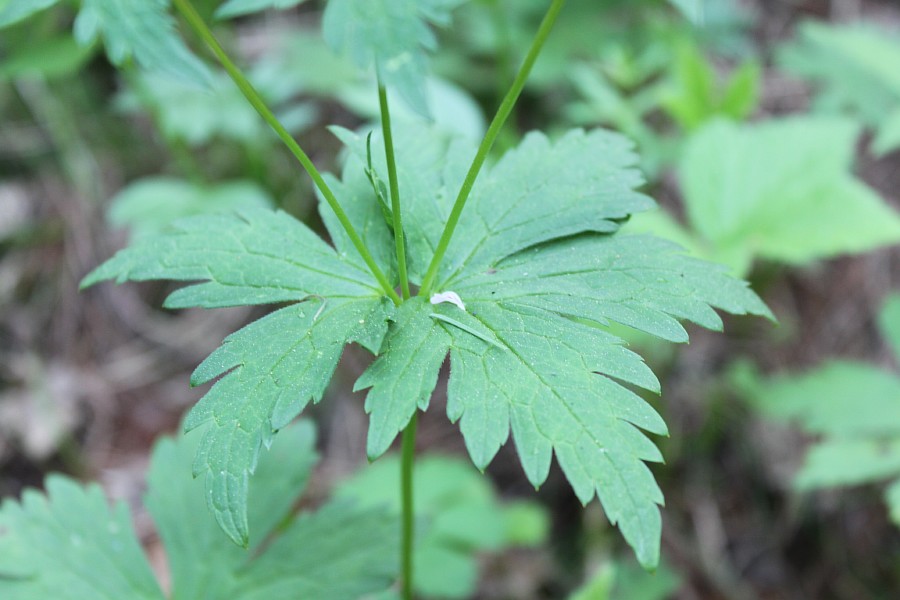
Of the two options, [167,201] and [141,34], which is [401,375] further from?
[167,201]

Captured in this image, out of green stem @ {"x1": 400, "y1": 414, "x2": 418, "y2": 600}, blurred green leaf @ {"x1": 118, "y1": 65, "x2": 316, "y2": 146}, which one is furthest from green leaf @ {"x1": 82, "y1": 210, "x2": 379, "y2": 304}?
blurred green leaf @ {"x1": 118, "y1": 65, "x2": 316, "y2": 146}

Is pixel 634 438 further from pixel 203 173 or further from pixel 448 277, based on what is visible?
pixel 203 173

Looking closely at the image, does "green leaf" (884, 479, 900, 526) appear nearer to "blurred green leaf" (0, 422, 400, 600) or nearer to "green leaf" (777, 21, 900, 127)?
"blurred green leaf" (0, 422, 400, 600)

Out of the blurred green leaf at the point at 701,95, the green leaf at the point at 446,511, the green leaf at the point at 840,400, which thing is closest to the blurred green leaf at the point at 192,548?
the green leaf at the point at 446,511

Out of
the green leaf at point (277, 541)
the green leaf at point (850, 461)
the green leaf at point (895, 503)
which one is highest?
the green leaf at point (277, 541)

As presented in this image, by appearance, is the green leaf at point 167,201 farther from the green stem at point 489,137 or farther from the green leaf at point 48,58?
the green stem at point 489,137

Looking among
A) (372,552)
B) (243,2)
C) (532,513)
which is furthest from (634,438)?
(532,513)

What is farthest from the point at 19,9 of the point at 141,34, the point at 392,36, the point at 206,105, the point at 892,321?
the point at 892,321

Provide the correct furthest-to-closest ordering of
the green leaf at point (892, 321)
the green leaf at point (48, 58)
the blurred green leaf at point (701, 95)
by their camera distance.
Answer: the blurred green leaf at point (701, 95), the green leaf at point (892, 321), the green leaf at point (48, 58)
